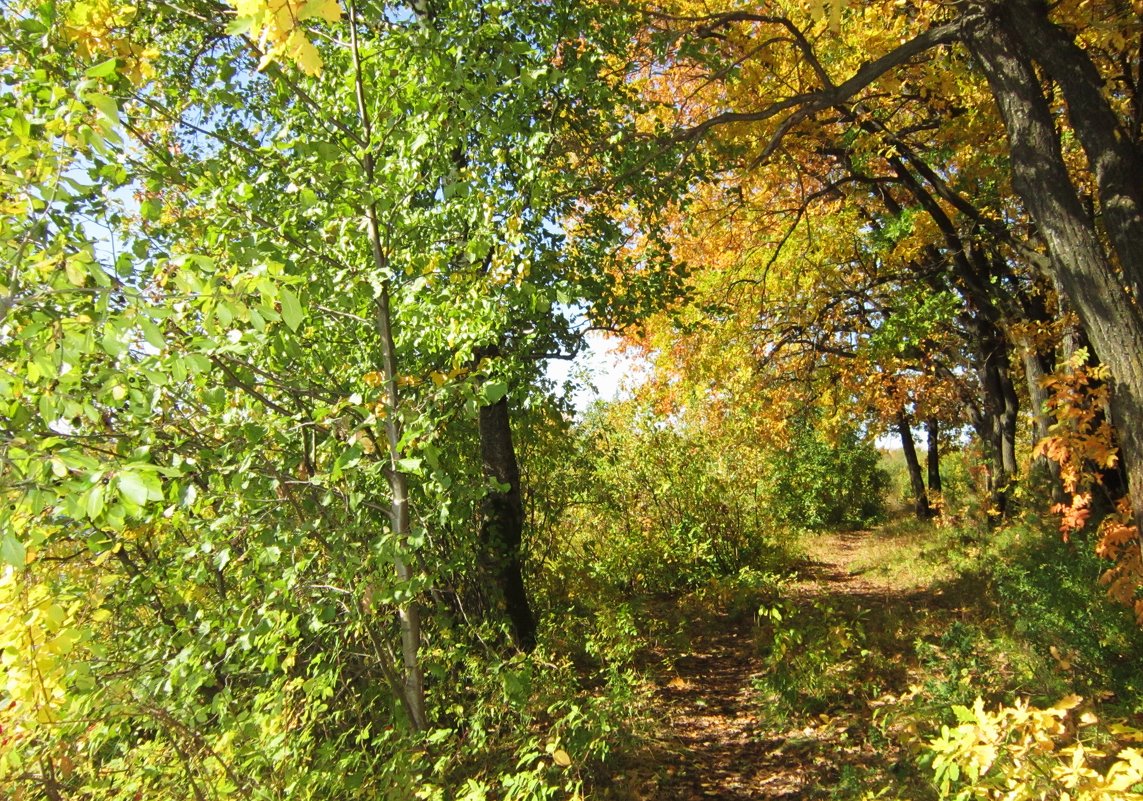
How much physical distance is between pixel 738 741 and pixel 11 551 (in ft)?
16.2

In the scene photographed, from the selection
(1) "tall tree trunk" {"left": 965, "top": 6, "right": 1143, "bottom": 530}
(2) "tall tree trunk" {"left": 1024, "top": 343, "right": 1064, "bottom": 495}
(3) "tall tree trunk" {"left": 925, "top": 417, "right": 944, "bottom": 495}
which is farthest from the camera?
(3) "tall tree trunk" {"left": 925, "top": 417, "right": 944, "bottom": 495}

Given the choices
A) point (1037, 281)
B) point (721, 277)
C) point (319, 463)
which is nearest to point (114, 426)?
point (319, 463)

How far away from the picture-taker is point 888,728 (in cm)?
470

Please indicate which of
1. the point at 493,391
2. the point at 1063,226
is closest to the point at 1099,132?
the point at 1063,226

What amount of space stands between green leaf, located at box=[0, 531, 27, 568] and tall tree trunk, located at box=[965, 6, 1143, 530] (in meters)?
4.48

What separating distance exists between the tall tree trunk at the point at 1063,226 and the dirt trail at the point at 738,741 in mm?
2347

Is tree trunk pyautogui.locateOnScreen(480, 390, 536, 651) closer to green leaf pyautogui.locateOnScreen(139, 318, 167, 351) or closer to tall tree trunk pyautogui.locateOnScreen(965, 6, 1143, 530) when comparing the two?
tall tree trunk pyautogui.locateOnScreen(965, 6, 1143, 530)

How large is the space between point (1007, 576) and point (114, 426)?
7.38 meters

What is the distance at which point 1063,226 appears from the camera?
3.73 metres

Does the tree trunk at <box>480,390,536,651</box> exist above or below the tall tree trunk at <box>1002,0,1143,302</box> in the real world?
below

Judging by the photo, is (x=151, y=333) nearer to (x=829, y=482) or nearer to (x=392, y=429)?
(x=392, y=429)

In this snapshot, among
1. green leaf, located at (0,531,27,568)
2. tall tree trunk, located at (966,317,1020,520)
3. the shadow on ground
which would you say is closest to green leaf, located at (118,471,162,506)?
green leaf, located at (0,531,27,568)

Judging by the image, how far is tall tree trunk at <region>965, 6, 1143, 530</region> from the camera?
349cm

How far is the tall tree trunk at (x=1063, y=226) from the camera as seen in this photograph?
349 cm
